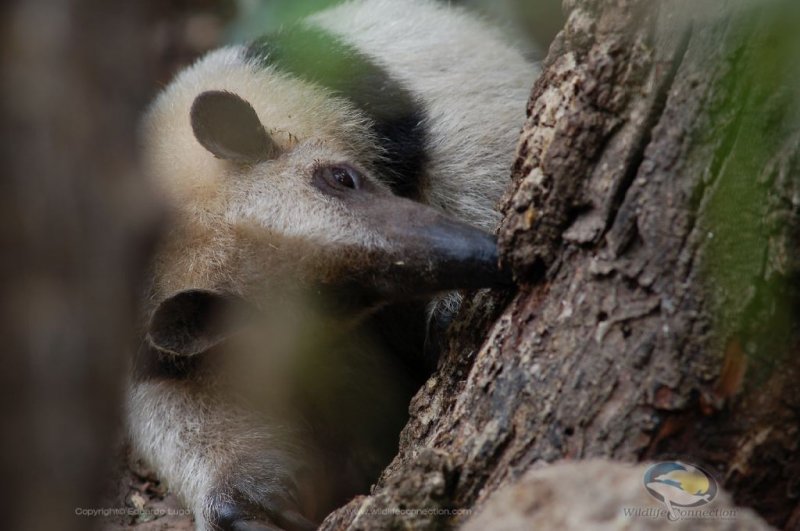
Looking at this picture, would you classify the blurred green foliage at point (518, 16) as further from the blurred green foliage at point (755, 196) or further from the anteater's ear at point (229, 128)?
the blurred green foliage at point (755, 196)

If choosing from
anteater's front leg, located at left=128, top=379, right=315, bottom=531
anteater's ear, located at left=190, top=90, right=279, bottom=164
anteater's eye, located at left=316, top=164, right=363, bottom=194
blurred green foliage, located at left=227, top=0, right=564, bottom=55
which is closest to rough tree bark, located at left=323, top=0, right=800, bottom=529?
anteater's eye, located at left=316, top=164, right=363, bottom=194

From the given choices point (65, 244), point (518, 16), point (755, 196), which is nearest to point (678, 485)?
point (755, 196)

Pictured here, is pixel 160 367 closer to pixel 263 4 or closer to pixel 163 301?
pixel 163 301

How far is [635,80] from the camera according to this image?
3160mm

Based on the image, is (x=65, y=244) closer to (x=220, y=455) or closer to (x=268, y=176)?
(x=268, y=176)

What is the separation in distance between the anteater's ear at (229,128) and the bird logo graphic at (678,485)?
2.74m

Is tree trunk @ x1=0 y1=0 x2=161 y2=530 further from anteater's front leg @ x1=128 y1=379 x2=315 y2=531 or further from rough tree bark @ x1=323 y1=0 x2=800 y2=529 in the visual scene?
rough tree bark @ x1=323 y1=0 x2=800 y2=529

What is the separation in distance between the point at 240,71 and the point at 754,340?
11.9 feet

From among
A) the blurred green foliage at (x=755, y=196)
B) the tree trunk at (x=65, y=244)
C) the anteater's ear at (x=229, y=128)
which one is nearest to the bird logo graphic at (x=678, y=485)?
the blurred green foliage at (x=755, y=196)

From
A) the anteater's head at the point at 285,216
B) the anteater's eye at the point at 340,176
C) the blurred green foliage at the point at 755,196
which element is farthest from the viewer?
the anteater's eye at the point at 340,176

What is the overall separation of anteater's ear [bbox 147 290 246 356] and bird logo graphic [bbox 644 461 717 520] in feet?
7.66

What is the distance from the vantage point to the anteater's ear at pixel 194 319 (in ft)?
14.6

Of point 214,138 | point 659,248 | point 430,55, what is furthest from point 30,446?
point 659,248

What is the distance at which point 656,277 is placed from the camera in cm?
294
